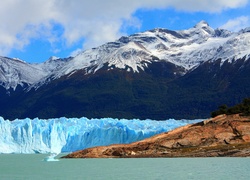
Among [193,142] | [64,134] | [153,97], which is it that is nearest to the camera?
[193,142]

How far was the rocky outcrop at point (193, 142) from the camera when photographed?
206 feet

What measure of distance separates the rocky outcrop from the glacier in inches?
686

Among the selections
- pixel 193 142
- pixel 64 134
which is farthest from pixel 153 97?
pixel 193 142

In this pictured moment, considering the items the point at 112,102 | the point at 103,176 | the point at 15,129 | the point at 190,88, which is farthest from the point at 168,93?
the point at 103,176

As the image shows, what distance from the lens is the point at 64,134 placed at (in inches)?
3600

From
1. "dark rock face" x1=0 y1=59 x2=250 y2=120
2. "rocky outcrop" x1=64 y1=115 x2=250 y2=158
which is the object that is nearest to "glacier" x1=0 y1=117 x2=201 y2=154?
"rocky outcrop" x1=64 y1=115 x2=250 y2=158

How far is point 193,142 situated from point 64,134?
32.3 metres

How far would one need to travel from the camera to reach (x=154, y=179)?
3525 centimetres

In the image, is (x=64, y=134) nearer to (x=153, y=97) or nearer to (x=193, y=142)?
(x=193, y=142)

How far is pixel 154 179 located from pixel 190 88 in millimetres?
147103

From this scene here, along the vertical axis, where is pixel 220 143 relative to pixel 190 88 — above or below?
below

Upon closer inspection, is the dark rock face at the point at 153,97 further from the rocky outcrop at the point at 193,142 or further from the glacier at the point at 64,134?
the rocky outcrop at the point at 193,142

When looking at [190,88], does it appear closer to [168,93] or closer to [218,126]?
[168,93]

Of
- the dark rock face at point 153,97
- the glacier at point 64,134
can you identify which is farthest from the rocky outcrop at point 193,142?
the dark rock face at point 153,97
